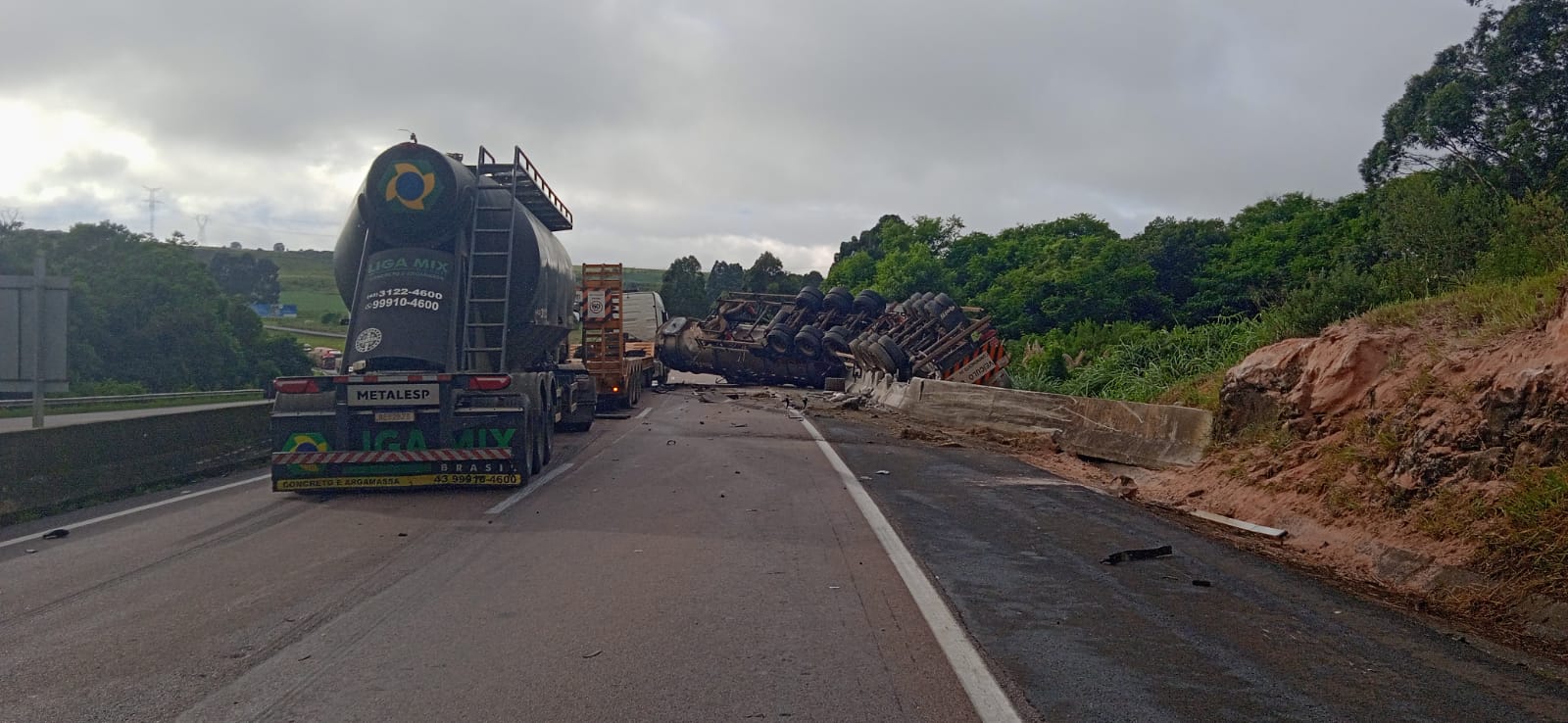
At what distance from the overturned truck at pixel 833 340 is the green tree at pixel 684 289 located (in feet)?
108

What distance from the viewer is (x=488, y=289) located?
1388 cm

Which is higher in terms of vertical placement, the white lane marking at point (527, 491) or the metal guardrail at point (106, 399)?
the white lane marking at point (527, 491)

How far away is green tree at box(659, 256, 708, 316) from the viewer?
73562mm

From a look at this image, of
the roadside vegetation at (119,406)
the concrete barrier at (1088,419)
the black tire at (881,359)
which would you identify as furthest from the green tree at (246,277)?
the concrete barrier at (1088,419)

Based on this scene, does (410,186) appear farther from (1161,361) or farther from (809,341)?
(809,341)

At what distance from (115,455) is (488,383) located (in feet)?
14.2

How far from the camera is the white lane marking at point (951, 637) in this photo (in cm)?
483

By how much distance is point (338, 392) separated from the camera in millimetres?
12156

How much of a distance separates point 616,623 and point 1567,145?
22.8 metres

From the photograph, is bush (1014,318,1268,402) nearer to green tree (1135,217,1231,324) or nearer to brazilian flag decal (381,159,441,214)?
brazilian flag decal (381,159,441,214)

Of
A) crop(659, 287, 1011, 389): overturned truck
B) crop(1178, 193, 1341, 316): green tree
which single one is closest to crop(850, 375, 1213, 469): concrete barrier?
crop(659, 287, 1011, 389): overturned truck

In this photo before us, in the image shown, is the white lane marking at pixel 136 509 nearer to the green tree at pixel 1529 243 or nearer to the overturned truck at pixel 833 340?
the green tree at pixel 1529 243

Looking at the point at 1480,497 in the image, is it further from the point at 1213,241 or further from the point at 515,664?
the point at 1213,241

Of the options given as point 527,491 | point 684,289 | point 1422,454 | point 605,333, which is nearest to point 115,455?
point 527,491
